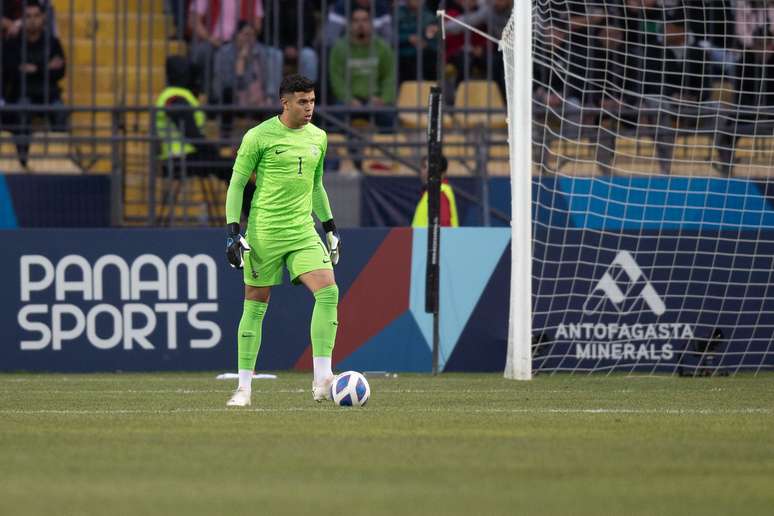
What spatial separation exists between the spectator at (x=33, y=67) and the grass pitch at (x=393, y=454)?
27.3 feet

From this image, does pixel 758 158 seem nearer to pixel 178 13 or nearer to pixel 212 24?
pixel 212 24

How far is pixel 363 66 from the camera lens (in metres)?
19.0

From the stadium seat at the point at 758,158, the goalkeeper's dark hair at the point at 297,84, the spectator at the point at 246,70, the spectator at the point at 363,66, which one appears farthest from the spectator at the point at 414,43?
the goalkeeper's dark hair at the point at 297,84

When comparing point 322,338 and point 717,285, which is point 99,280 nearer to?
point 322,338

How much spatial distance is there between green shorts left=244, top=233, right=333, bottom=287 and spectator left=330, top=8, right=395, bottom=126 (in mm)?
8958

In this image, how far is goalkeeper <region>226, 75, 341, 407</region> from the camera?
9.95 m

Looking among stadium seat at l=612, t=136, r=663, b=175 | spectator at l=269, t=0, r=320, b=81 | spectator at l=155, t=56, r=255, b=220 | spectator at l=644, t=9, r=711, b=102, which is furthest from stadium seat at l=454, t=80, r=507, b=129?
spectator at l=155, t=56, r=255, b=220

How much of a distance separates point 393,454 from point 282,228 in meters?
3.37

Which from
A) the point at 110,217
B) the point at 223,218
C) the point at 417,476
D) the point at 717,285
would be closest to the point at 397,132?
the point at 223,218

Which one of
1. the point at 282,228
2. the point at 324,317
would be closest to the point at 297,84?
the point at 282,228

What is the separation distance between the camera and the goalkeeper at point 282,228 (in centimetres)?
995

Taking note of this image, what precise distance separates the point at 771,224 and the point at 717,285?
2.51 feet

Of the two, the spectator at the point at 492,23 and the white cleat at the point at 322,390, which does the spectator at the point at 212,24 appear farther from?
the white cleat at the point at 322,390

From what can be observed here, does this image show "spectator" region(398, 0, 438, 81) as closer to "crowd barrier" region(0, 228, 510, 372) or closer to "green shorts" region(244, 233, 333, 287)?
"crowd barrier" region(0, 228, 510, 372)
